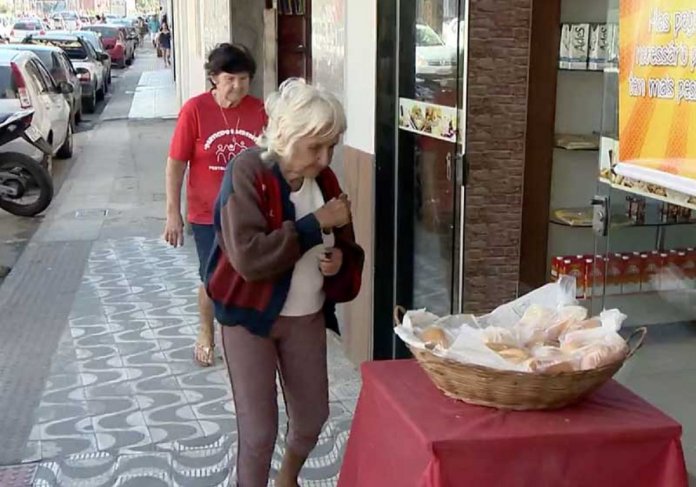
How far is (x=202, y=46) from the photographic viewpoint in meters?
11.9

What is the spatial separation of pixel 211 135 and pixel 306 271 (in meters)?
2.03

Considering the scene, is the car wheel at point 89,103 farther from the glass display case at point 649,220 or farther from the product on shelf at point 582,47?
the glass display case at point 649,220

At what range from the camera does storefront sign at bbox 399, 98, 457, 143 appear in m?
4.50

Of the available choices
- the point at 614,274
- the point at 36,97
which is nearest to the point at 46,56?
the point at 36,97

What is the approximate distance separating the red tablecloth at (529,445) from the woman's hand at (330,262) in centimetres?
83

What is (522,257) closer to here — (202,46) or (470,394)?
(470,394)

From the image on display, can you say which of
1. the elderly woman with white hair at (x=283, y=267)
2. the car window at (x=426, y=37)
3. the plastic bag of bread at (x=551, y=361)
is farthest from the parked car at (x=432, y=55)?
the plastic bag of bread at (x=551, y=361)

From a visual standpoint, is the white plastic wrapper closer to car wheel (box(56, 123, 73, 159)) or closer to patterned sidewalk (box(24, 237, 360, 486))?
patterned sidewalk (box(24, 237, 360, 486))

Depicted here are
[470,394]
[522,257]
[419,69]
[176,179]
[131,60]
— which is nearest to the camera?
[470,394]

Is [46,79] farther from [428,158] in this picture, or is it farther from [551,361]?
[551,361]

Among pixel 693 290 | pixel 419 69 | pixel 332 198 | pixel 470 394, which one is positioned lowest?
pixel 693 290

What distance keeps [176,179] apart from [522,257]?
6.48 feet

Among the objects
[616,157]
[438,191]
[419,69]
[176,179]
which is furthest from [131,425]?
[616,157]

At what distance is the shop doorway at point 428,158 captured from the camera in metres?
4.51
